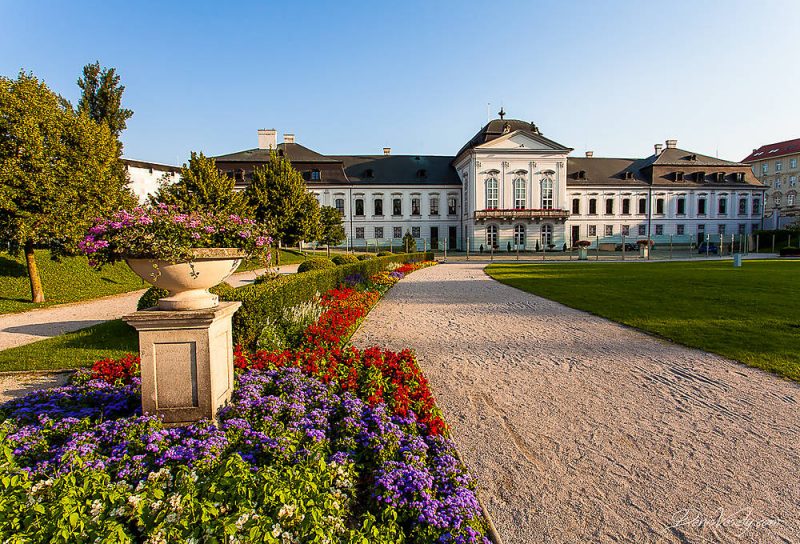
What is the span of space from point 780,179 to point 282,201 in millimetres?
80966

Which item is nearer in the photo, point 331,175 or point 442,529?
point 442,529

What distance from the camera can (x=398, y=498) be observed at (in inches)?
104

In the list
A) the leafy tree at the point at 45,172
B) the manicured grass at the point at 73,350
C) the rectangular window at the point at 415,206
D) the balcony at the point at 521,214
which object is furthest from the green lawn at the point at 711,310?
the rectangular window at the point at 415,206

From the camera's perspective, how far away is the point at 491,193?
47.8 meters

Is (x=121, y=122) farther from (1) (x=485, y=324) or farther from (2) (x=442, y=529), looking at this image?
(2) (x=442, y=529)

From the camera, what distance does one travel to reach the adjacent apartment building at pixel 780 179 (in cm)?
6356

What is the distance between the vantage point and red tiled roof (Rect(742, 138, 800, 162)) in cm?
6685

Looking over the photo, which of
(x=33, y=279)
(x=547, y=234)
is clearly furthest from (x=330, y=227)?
(x=547, y=234)

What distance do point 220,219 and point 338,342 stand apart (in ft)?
9.75

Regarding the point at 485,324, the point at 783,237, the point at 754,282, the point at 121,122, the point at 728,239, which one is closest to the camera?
the point at 485,324

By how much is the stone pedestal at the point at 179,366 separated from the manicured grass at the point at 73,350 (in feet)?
12.4

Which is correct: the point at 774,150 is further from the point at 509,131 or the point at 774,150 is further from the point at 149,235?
the point at 149,235

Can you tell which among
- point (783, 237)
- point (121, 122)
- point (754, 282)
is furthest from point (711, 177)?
point (121, 122)

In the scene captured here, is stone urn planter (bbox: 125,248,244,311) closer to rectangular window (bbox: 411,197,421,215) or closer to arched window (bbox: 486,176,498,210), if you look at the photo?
arched window (bbox: 486,176,498,210)
